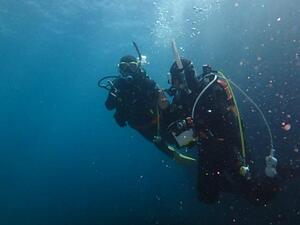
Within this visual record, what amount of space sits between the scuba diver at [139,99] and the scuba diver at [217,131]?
35.7 inches

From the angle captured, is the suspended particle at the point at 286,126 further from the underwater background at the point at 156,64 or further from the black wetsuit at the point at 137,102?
the black wetsuit at the point at 137,102

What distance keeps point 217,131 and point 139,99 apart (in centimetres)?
185

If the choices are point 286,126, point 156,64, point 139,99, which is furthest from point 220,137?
point 156,64

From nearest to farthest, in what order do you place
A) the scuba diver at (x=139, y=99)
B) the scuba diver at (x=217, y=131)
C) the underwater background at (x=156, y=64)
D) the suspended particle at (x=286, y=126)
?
the scuba diver at (x=217, y=131), the scuba diver at (x=139, y=99), the suspended particle at (x=286, y=126), the underwater background at (x=156, y=64)

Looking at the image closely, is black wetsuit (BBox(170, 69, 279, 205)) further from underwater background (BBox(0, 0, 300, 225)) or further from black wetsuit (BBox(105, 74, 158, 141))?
underwater background (BBox(0, 0, 300, 225))

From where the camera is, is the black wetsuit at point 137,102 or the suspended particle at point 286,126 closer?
the black wetsuit at point 137,102

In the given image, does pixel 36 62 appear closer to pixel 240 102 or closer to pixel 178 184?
pixel 178 184

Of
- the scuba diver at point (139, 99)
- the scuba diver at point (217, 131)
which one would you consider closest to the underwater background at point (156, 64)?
the scuba diver at point (139, 99)

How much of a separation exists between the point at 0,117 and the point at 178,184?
65.5 metres

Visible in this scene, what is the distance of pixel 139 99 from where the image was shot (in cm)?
686

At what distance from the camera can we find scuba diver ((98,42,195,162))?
6703mm

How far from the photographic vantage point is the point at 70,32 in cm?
2609

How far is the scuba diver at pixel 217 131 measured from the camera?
5.48 meters

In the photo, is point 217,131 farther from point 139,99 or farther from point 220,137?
point 139,99
